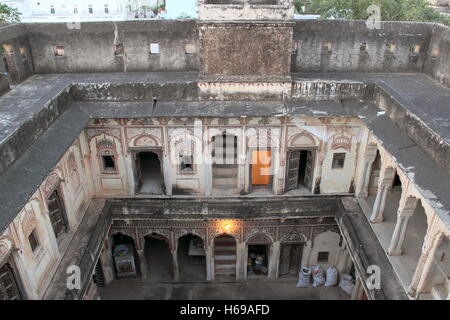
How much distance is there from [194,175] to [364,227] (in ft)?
20.4

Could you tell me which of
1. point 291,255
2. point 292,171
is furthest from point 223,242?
point 292,171

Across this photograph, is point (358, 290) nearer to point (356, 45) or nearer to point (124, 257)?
point (124, 257)

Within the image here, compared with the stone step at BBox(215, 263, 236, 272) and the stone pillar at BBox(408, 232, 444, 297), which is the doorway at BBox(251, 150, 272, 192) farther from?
the stone pillar at BBox(408, 232, 444, 297)

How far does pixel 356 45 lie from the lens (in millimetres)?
16031

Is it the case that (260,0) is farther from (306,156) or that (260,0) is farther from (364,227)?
(364,227)

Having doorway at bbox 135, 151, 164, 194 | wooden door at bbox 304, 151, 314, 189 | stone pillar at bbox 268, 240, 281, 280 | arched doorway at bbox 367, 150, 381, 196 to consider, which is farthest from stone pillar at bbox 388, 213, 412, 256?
doorway at bbox 135, 151, 164, 194

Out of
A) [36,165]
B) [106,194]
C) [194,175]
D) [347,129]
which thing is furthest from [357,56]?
[36,165]

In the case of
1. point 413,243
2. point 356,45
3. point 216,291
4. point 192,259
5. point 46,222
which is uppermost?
point 356,45

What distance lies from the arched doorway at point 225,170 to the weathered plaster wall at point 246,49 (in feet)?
9.67

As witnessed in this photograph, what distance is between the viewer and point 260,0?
52.4ft

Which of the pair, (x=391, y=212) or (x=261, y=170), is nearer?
(x=391, y=212)

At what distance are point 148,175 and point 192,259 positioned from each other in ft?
13.7

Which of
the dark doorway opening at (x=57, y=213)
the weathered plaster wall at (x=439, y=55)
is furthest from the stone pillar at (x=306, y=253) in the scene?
the dark doorway opening at (x=57, y=213)

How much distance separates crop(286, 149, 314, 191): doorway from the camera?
14.9 meters
